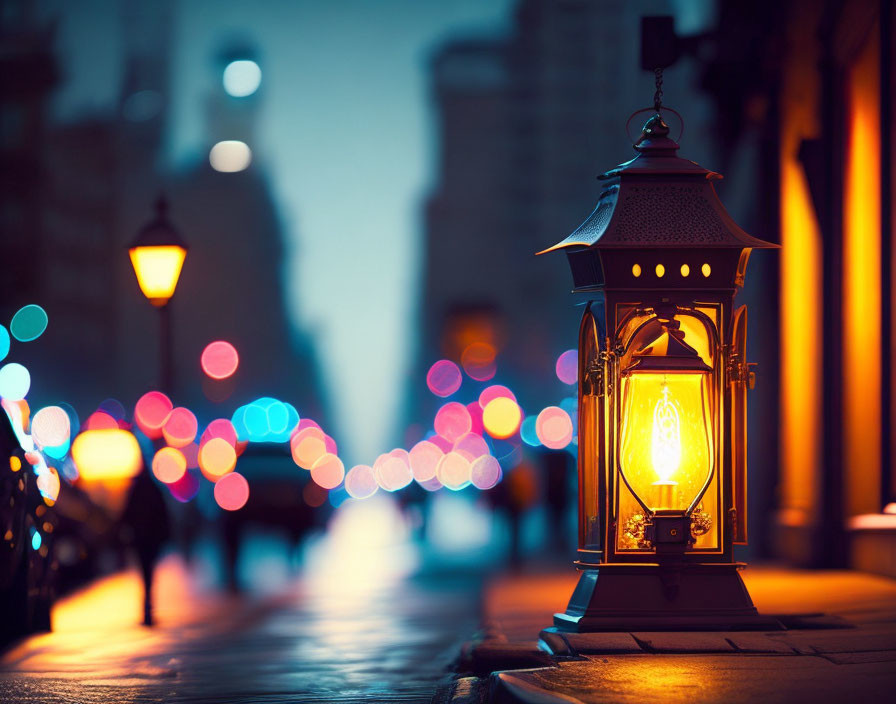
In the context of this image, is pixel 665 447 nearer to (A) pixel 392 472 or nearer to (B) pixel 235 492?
(B) pixel 235 492

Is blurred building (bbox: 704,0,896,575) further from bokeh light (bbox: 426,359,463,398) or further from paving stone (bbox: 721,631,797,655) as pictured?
bokeh light (bbox: 426,359,463,398)

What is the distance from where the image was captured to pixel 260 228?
633 ft

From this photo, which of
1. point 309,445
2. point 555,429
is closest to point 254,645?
point 555,429

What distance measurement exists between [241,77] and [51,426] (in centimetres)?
7003

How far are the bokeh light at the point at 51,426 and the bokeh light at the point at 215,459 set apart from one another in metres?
6.35

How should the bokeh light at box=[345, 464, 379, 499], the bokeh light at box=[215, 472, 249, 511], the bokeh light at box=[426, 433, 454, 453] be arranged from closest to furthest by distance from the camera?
A: the bokeh light at box=[215, 472, 249, 511]
the bokeh light at box=[426, 433, 454, 453]
the bokeh light at box=[345, 464, 379, 499]

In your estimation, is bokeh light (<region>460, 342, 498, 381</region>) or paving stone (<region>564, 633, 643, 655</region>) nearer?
paving stone (<region>564, 633, 643, 655</region>)

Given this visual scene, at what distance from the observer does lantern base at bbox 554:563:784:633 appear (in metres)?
9.93

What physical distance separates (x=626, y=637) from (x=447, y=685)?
1072mm

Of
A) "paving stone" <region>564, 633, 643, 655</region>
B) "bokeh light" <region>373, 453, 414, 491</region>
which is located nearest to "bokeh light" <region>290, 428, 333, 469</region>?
"bokeh light" <region>373, 453, 414, 491</region>

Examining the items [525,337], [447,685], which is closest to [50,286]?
[525,337]

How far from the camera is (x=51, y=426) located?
299ft

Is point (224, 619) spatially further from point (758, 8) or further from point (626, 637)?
point (758, 8)

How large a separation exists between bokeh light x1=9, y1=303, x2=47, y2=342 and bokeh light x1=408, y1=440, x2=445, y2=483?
29301mm
